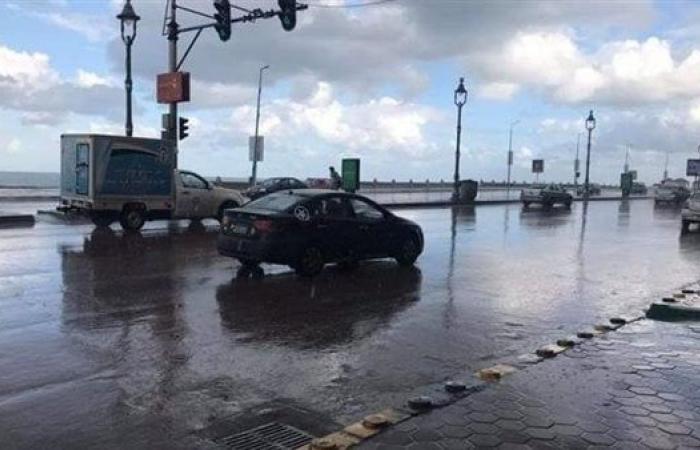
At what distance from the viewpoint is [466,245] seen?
1853cm

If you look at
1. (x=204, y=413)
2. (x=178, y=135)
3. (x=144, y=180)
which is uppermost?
(x=178, y=135)

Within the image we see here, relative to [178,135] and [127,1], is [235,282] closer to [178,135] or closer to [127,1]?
[178,135]

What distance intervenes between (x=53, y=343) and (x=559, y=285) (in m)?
8.31

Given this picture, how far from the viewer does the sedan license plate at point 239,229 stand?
481 inches

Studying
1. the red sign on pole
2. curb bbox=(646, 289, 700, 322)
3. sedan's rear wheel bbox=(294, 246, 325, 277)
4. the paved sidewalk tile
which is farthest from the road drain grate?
the red sign on pole

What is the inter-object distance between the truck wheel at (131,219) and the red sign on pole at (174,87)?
5101mm

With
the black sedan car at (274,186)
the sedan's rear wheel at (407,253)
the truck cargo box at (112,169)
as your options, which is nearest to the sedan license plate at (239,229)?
the sedan's rear wheel at (407,253)

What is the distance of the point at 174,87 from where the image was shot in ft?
76.5

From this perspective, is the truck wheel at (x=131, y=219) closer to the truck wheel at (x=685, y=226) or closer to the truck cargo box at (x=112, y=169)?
the truck cargo box at (x=112, y=169)

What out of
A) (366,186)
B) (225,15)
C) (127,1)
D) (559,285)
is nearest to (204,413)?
(559,285)

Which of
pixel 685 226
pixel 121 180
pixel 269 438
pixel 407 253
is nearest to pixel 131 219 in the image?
pixel 121 180

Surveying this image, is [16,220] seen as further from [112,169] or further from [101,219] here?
[112,169]

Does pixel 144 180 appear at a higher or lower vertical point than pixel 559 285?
higher

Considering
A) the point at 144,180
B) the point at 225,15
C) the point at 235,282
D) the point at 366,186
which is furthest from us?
the point at 366,186
